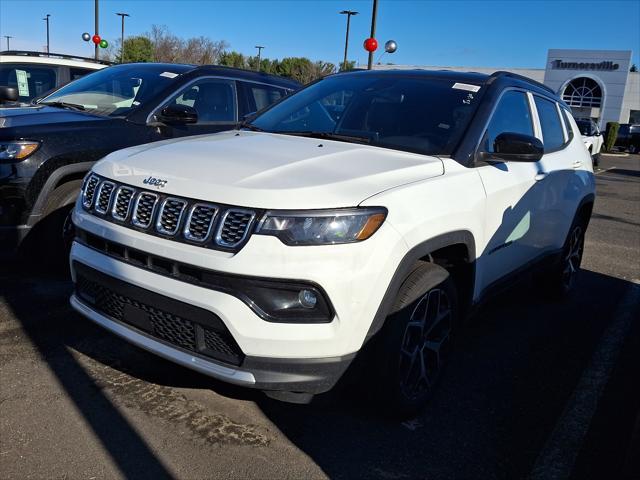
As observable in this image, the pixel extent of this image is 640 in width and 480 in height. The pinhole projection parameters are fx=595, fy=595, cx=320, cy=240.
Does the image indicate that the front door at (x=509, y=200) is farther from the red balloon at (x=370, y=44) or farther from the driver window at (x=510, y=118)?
the red balloon at (x=370, y=44)

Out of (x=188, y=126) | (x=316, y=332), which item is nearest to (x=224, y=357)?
(x=316, y=332)

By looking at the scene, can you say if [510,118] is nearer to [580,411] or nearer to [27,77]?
[580,411]

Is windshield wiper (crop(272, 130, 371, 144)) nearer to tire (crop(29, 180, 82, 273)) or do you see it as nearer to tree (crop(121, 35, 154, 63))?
tire (crop(29, 180, 82, 273))

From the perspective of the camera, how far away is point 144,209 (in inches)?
110

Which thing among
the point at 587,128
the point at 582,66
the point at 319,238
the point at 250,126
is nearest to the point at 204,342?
the point at 319,238

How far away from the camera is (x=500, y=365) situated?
3.92 meters

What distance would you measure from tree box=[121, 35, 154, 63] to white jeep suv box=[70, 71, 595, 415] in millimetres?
45086

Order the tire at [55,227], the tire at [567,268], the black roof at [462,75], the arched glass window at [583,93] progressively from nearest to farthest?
1. the black roof at [462,75]
2. the tire at [55,227]
3. the tire at [567,268]
4. the arched glass window at [583,93]

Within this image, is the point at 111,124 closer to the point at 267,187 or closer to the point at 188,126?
the point at 188,126

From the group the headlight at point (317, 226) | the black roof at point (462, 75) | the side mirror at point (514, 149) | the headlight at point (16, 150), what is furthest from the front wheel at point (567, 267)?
the headlight at point (16, 150)

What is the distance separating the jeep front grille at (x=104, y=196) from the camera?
3.02 m

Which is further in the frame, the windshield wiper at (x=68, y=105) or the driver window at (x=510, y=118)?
the windshield wiper at (x=68, y=105)

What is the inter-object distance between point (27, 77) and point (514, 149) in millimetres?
7371

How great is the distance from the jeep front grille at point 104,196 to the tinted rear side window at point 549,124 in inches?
123
